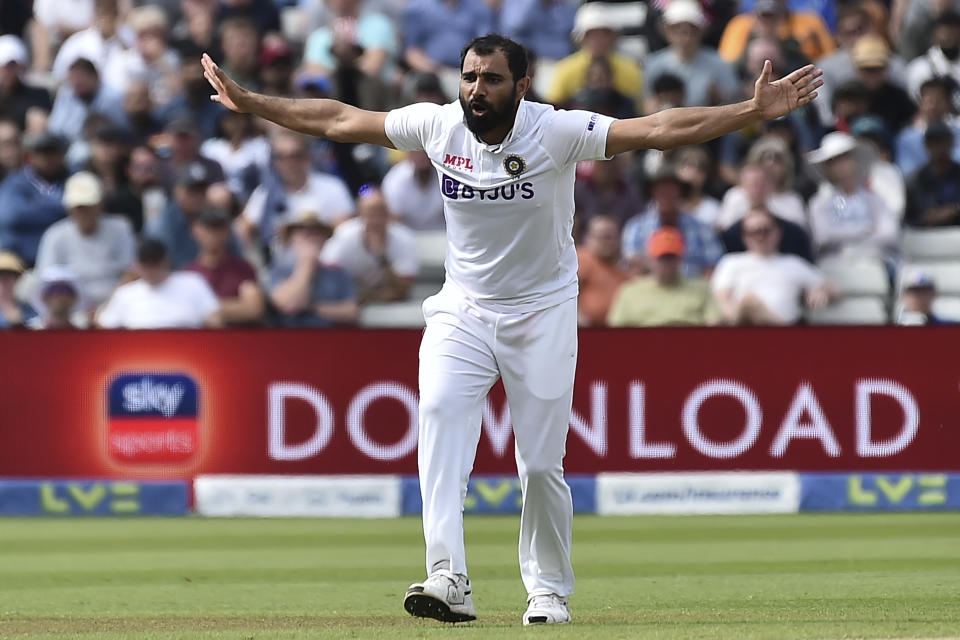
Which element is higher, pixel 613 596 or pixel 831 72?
pixel 831 72

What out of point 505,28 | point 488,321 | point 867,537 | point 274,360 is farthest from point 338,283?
point 488,321

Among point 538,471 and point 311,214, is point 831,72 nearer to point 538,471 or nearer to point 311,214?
point 311,214

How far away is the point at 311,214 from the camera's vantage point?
490 inches

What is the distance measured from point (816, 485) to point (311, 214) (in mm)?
3955

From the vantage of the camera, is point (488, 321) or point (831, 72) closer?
point (488, 321)

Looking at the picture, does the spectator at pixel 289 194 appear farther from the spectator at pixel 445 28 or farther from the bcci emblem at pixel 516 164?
the bcci emblem at pixel 516 164

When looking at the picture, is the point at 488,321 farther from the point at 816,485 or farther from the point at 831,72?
the point at 831,72

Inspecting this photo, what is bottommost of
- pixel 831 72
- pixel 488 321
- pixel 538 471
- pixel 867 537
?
pixel 867 537

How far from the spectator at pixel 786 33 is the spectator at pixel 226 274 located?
4.54m

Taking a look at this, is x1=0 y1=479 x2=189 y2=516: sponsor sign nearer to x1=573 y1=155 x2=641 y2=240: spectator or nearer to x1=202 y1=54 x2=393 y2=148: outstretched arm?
x1=573 y1=155 x2=641 y2=240: spectator

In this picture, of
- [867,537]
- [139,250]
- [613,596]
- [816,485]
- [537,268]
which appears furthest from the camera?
[139,250]

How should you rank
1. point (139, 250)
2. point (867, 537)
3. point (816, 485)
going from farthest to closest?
point (139, 250)
point (816, 485)
point (867, 537)

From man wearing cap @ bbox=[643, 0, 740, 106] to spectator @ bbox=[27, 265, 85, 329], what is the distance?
4.94 m

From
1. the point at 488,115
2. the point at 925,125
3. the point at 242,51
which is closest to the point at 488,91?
the point at 488,115
